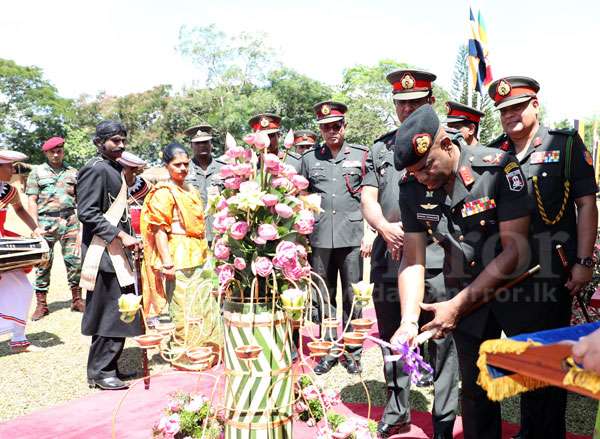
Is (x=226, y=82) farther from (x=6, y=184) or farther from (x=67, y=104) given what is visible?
(x=6, y=184)

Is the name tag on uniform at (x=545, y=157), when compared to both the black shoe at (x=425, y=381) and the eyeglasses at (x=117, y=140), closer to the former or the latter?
the black shoe at (x=425, y=381)

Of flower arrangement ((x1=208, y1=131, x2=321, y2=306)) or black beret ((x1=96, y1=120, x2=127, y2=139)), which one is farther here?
black beret ((x1=96, y1=120, x2=127, y2=139))

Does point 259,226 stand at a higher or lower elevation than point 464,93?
lower

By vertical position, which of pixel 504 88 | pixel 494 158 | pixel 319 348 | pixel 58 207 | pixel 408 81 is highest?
pixel 408 81

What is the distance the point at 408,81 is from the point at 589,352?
9.22 feet

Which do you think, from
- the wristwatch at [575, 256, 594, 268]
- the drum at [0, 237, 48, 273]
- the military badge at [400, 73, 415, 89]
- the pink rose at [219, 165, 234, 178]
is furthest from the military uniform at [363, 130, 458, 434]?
the drum at [0, 237, 48, 273]

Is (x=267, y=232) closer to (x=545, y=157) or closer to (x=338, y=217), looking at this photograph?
(x=545, y=157)

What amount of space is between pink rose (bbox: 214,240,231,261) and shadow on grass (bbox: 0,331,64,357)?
159 inches

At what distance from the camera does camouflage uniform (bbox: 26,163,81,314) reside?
7316 millimetres

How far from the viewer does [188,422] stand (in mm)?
3033

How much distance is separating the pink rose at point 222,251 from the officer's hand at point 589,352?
1.63m

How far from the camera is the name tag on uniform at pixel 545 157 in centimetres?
329

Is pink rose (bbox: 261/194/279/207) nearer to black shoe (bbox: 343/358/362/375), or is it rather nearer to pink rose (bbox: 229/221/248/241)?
pink rose (bbox: 229/221/248/241)

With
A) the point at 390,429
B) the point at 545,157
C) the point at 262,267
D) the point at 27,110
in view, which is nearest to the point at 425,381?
the point at 390,429
